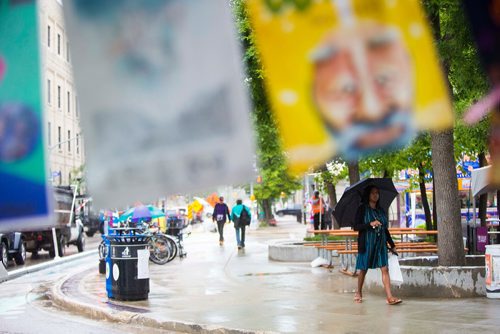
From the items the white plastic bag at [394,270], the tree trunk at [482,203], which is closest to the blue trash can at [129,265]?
the white plastic bag at [394,270]

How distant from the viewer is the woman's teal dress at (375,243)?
956cm

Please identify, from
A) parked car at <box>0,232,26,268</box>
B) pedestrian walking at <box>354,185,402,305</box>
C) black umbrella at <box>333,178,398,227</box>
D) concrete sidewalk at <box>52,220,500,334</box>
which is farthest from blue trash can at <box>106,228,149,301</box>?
parked car at <box>0,232,26,268</box>

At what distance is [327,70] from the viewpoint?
168cm

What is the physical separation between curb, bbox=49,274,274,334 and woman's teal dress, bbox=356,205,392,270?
234cm

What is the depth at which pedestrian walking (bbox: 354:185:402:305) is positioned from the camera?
955 cm

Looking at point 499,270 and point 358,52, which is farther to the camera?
point 499,270

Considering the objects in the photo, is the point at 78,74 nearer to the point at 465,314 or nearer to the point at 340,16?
the point at 340,16

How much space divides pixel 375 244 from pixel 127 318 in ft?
11.8

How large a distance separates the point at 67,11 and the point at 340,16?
2.15ft

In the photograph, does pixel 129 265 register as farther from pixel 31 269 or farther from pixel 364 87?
pixel 364 87

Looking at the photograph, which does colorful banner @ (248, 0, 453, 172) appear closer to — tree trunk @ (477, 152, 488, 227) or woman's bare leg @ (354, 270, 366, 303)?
woman's bare leg @ (354, 270, 366, 303)

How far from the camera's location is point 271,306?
10008 millimetres

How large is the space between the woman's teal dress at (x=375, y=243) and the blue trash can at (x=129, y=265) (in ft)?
12.1

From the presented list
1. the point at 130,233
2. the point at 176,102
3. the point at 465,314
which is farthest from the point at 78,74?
the point at 130,233
